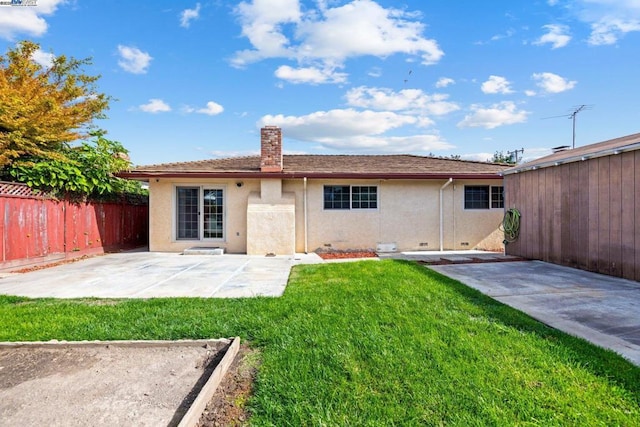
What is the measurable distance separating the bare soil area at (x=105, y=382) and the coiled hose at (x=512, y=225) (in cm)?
934

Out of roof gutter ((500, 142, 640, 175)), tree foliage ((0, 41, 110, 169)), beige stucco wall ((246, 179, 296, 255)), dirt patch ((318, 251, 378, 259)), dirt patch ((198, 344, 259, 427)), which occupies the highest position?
tree foliage ((0, 41, 110, 169))

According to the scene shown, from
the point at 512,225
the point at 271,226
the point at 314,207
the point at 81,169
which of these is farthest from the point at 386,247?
the point at 81,169

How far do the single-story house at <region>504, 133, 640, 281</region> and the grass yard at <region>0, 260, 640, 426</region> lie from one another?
153 inches

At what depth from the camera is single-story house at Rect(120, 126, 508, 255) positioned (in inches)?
429

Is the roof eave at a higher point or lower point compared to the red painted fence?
higher

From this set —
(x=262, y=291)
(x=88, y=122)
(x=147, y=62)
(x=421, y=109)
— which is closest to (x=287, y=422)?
Answer: (x=262, y=291)


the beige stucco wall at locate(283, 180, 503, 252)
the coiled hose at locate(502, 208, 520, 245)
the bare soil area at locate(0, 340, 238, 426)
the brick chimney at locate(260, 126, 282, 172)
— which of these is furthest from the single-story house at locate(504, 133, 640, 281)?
the bare soil area at locate(0, 340, 238, 426)

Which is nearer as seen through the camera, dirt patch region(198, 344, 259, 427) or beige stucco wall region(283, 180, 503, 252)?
dirt patch region(198, 344, 259, 427)

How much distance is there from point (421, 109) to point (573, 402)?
1729cm

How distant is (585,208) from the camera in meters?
7.57

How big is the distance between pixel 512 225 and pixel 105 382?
34.3 feet

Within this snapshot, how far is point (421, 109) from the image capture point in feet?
58.4

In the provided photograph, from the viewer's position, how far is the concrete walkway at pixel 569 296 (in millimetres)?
3715

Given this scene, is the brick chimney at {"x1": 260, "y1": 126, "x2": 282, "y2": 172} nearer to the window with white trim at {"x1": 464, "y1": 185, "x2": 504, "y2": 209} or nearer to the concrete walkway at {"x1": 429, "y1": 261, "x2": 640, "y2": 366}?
the concrete walkway at {"x1": 429, "y1": 261, "x2": 640, "y2": 366}
